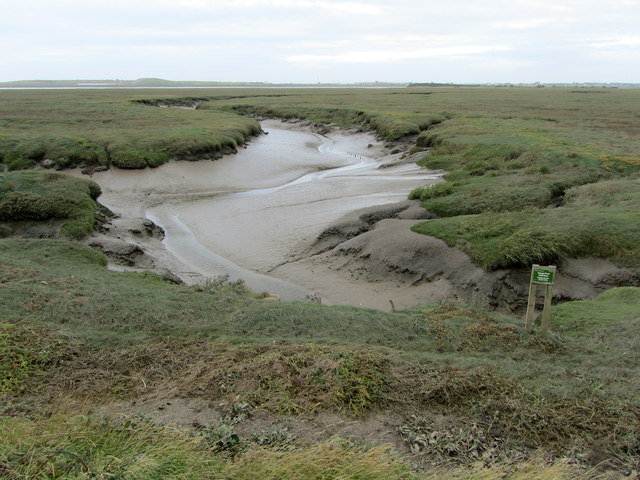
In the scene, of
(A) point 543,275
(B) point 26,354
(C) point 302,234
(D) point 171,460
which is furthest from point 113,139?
(D) point 171,460

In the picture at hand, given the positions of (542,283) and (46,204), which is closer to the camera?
(542,283)

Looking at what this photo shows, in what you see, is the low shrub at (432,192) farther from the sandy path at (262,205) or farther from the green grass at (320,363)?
the green grass at (320,363)

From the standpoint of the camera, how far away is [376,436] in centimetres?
661

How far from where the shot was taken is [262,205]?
27375 millimetres

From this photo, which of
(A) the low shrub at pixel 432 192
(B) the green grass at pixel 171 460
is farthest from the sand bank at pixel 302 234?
(B) the green grass at pixel 171 460

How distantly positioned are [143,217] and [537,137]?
95.7 feet

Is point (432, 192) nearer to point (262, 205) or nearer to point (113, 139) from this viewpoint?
point (262, 205)

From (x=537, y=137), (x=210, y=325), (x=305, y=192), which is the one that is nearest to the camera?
(x=210, y=325)

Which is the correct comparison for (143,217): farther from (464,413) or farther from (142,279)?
(464,413)

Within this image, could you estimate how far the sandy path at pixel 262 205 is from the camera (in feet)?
59.4

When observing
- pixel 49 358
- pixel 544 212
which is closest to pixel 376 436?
pixel 49 358

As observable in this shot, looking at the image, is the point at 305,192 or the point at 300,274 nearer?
the point at 300,274

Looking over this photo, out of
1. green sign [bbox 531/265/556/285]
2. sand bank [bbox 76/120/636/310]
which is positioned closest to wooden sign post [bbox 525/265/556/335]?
green sign [bbox 531/265/556/285]

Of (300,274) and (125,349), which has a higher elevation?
(125,349)
